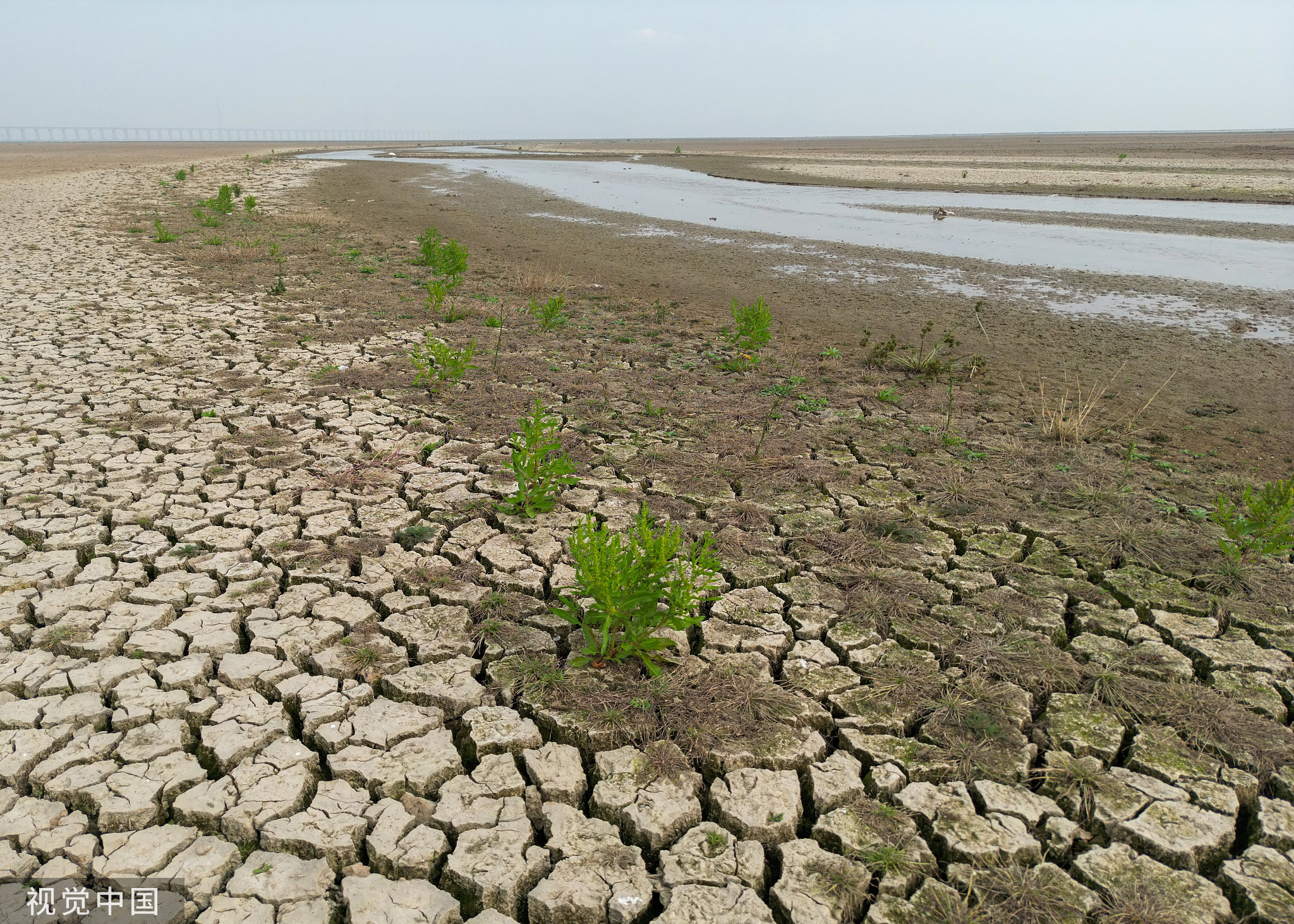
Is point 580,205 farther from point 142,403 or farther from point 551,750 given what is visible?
A: point 551,750

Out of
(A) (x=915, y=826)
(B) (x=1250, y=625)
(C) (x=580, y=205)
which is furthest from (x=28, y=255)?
(B) (x=1250, y=625)

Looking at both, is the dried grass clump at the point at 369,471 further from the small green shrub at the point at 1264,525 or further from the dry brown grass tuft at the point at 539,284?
the dry brown grass tuft at the point at 539,284

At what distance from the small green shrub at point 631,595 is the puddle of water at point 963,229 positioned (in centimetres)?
1130

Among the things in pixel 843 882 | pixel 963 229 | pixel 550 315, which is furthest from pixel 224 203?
pixel 843 882

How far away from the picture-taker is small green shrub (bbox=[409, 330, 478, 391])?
6188 millimetres

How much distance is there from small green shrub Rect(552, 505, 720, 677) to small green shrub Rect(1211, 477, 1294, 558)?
2.65 metres

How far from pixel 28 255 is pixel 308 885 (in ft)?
40.8

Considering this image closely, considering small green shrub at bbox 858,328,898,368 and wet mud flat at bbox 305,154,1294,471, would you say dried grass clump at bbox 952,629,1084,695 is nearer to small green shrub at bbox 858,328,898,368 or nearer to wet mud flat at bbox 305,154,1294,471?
wet mud flat at bbox 305,154,1294,471

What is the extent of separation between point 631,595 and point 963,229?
16089mm

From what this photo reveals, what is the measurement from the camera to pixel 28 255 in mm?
11070

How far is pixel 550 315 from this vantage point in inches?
311

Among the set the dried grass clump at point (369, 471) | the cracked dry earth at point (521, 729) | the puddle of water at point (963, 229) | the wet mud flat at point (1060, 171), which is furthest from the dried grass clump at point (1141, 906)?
the wet mud flat at point (1060, 171)

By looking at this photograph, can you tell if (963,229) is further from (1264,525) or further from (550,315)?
(1264,525)

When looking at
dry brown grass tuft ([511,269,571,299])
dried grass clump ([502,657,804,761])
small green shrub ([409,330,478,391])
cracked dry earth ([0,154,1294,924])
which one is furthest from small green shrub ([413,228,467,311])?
dried grass clump ([502,657,804,761])
